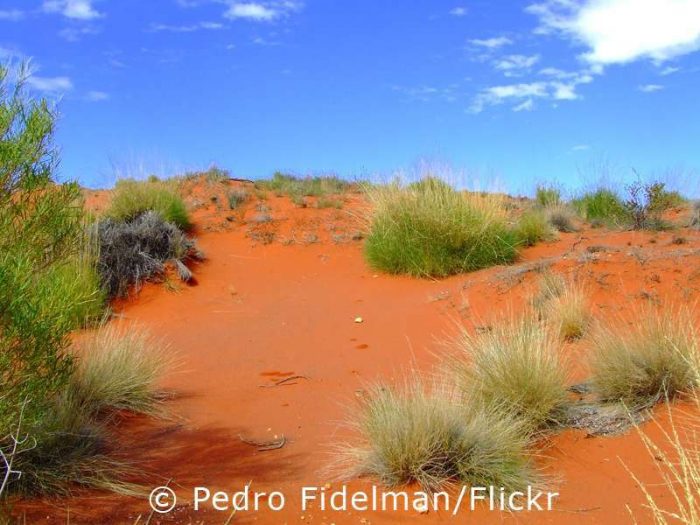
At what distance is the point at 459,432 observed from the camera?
460cm

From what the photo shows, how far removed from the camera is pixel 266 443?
5.37 metres

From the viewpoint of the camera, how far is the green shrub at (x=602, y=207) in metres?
15.0

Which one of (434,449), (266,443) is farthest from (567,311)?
(266,443)

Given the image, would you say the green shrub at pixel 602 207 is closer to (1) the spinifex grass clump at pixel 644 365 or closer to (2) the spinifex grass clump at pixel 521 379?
(1) the spinifex grass clump at pixel 644 365

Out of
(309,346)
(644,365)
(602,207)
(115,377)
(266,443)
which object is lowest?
(266,443)

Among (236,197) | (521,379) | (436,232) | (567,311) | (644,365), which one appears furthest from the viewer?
(236,197)

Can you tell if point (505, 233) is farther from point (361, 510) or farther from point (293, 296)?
point (361, 510)

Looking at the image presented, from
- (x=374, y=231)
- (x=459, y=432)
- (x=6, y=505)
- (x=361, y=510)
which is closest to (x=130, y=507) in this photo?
(x=6, y=505)

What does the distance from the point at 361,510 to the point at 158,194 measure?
11.5 meters

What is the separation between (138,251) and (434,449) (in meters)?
8.70

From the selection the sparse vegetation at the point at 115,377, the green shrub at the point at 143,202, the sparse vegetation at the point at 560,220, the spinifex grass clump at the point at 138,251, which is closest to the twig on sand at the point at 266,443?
the sparse vegetation at the point at 115,377

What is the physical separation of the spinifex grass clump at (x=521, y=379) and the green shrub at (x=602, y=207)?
33.7 feet

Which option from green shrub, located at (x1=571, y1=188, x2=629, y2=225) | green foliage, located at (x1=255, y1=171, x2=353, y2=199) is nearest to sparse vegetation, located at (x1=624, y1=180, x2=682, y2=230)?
green shrub, located at (x1=571, y1=188, x2=629, y2=225)

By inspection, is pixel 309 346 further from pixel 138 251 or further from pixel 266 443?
pixel 138 251
